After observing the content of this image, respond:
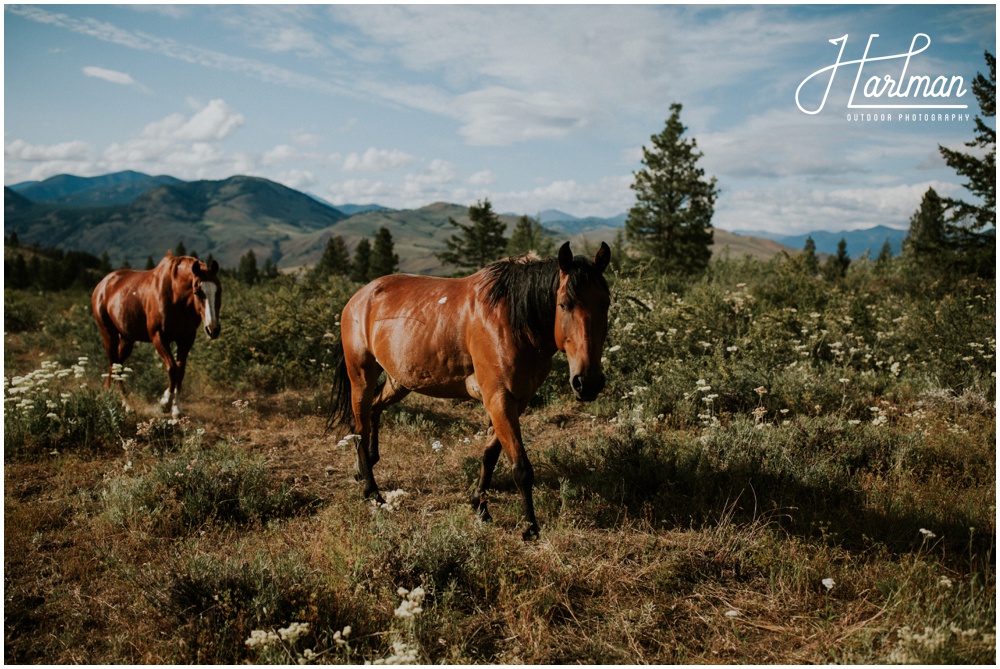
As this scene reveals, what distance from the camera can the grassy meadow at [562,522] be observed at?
129 inches

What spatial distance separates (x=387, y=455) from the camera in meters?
6.29

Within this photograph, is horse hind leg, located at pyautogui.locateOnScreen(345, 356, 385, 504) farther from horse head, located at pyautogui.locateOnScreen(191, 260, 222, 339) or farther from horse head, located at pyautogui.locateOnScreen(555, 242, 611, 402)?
horse head, located at pyautogui.locateOnScreen(555, 242, 611, 402)

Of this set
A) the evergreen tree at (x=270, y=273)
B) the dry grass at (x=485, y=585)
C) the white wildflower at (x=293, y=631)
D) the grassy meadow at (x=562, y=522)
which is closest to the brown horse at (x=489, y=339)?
the dry grass at (x=485, y=585)

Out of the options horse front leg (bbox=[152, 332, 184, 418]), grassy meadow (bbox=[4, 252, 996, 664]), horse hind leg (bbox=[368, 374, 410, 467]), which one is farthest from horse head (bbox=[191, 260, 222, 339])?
horse hind leg (bbox=[368, 374, 410, 467])

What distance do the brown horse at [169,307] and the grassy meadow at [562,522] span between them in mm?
807

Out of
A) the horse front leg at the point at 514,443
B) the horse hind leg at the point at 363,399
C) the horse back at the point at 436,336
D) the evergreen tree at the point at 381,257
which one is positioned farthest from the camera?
the evergreen tree at the point at 381,257

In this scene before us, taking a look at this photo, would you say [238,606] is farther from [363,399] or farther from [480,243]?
[480,243]

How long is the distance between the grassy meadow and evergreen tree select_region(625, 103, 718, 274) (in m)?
21.3

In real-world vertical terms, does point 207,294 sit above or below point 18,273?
above

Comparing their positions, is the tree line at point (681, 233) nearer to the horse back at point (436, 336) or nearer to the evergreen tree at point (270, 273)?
the evergreen tree at point (270, 273)

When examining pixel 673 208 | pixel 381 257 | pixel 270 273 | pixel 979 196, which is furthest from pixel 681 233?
pixel 381 257

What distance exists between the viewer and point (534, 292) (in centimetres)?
423

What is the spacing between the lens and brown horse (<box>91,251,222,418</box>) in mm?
7023

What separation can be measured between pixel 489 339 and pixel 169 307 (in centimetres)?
536
